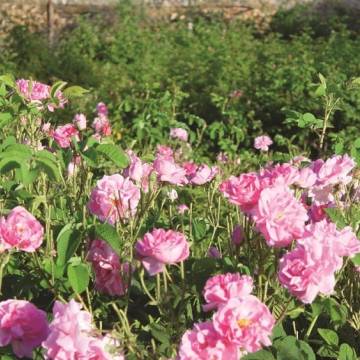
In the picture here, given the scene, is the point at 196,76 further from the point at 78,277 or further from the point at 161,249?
the point at 161,249

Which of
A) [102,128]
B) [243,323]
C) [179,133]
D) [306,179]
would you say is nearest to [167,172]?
[306,179]

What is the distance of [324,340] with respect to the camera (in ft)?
6.88

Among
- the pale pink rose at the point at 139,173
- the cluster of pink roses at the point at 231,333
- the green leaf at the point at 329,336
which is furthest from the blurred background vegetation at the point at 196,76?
the cluster of pink roses at the point at 231,333

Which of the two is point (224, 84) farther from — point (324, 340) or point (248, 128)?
point (324, 340)

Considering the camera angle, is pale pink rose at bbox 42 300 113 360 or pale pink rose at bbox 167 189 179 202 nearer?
pale pink rose at bbox 42 300 113 360

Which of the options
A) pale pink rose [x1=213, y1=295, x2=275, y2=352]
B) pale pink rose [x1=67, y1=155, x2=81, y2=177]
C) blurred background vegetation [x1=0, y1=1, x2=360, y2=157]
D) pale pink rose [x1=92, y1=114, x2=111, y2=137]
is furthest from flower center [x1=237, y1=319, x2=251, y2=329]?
blurred background vegetation [x1=0, y1=1, x2=360, y2=157]

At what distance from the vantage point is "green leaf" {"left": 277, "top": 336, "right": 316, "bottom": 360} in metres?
1.86

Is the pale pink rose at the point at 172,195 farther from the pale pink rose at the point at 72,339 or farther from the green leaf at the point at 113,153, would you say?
the pale pink rose at the point at 72,339

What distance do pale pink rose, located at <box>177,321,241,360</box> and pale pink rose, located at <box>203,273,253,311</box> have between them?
69 mm

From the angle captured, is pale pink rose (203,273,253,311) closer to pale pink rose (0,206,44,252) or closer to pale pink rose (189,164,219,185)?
pale pink rose (0,206,44,252)

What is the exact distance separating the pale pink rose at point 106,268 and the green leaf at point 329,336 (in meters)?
0.46

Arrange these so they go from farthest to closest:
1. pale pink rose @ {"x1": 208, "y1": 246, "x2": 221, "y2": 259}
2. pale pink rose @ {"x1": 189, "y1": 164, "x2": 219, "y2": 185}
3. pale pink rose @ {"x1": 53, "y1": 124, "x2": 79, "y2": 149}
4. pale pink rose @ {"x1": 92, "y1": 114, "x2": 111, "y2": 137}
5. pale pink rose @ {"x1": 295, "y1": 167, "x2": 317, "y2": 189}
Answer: pale pink rose @ {"x1": 92, "y1": 114, "x2": 111, "y2": 137}, pale pink rose @ {"x1": 53, "y1": 124, "x2": 79, "y2": 149}, pale pink rose @ {"x1": 189, "y1": 164, "x2": 219, "y2": 185}, pale pink rose @ {"x1": 208, "y1": 246, "x2": 221, "y2": 259}, pale pink rose @ {"x1": 295, "y1": 167, "x2": 317, "y2": 189}

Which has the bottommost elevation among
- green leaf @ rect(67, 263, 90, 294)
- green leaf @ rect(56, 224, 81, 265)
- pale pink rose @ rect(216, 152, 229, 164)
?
pale pink rose @ rect(216, 152, 229, 164)

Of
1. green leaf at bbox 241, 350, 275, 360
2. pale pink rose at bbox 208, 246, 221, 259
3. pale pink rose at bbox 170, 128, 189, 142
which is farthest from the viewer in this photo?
pale pink rose at bbox 170, 128, 189, 142
